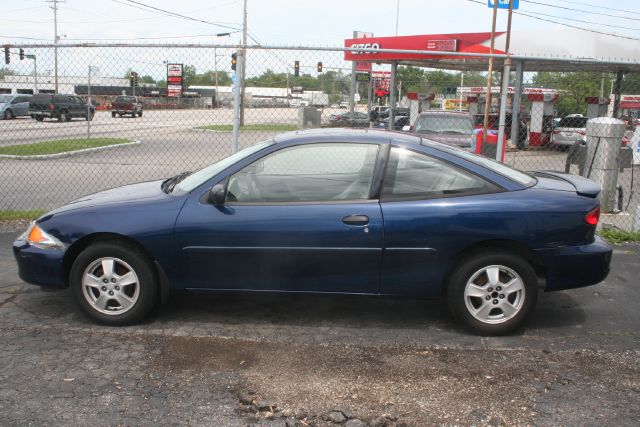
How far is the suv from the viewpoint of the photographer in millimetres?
20547

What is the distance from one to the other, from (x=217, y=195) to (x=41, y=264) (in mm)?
1474

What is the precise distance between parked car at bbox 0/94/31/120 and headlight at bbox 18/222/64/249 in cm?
3217

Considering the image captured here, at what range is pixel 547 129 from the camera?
25078 mm

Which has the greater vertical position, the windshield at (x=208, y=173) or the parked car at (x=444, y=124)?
the parked car at (x=444, y=124)

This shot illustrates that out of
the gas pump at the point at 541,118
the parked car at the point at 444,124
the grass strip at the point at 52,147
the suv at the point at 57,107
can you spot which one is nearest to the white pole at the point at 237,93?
the parked car at the point at 444,124

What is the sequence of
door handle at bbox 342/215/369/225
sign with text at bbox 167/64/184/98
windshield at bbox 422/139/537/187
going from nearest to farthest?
door handle at bbox 342/215/369/225, windshield at bbox 422/139/537/187, sign with text at bbox 167/64/184/98

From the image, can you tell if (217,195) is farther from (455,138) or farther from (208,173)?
(455,138)

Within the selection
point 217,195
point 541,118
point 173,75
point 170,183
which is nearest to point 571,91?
point 541,118

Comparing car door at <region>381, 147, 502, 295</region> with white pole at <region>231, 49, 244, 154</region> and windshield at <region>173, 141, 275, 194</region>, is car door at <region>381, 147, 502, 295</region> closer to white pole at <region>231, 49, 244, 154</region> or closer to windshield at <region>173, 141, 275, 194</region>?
windshield at <region>173, 141, 275, 194</region>

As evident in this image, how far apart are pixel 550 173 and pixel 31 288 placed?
4.82 meters

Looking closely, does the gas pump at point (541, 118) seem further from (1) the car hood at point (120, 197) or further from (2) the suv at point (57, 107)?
(1) the car hood at point (120, 197)

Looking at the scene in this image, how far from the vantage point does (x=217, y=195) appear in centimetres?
440

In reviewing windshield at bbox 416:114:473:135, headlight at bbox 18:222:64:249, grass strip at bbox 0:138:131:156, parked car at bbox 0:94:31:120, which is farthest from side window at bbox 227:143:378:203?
parked car at bbox 0:94:31:120

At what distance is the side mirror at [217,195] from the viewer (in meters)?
4.40
